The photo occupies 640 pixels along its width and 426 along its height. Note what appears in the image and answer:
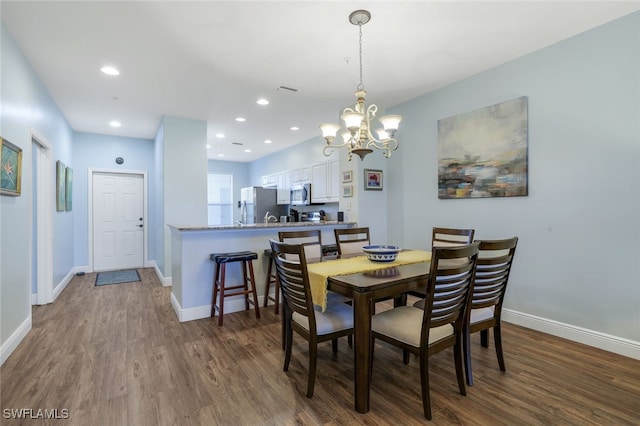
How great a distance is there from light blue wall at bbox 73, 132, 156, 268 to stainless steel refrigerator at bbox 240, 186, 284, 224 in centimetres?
207

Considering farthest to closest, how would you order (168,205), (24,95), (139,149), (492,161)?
(139,149), (168,205), (492,161), (24,95)

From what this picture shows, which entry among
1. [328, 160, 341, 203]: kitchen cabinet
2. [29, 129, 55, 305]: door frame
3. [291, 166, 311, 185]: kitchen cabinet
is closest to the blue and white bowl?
[328, 160, 341, 203]: kitchen cabinet

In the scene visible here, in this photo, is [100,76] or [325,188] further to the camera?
[325,188]

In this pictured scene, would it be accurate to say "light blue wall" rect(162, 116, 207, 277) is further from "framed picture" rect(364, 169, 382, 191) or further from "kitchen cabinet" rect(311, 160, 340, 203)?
"framed picture" rect(364, 169, 382, 191)

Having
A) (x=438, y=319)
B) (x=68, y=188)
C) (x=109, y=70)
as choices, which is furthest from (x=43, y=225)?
(x=438, y=319)

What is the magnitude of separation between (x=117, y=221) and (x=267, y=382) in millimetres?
5509

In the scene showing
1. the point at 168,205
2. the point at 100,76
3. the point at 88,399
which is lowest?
the point at 88,399

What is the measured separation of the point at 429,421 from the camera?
172 centimetres

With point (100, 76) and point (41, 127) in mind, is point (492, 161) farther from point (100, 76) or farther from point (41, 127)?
point (41, 127)

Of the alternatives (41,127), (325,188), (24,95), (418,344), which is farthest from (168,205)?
(418,344)

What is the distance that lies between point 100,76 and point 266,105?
1912 millimetres

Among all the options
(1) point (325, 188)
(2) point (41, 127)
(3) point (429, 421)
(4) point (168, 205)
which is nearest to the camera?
(3) point (429, 421)

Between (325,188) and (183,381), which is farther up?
(325,188)

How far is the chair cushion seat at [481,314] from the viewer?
2.15m
